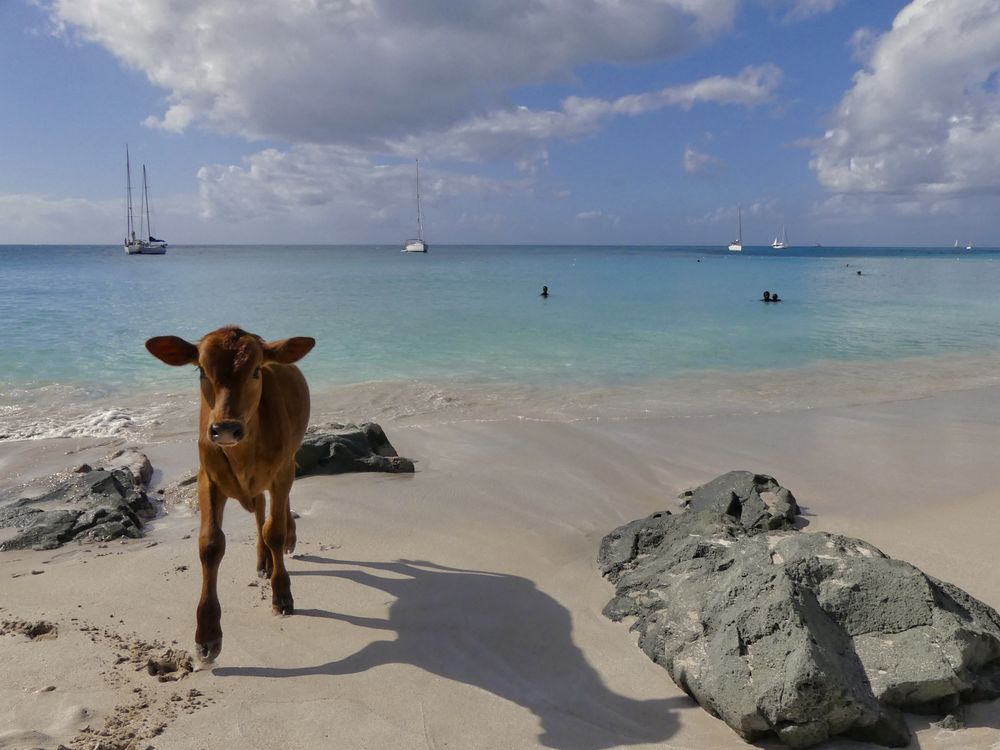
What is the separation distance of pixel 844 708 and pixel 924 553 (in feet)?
9.78

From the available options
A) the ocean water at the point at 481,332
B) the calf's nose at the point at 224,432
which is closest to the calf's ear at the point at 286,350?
the calf's nose at the point at 224,432

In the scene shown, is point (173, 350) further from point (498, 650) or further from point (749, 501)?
point (749, 501)

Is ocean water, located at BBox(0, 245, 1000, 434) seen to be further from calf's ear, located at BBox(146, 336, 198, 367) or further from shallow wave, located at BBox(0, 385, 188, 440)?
calf's ear, located at BBox(146, 336, 198, 367)

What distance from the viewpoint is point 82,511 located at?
6.05m

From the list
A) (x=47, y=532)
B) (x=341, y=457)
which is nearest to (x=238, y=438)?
(x=47, y=532)

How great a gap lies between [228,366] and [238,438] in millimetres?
411

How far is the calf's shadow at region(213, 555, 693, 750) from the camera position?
3500 mm

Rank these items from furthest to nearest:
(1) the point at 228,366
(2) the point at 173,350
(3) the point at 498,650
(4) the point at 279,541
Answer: (4) the point at 279,541 → (3) the point at 498,650 → (2) the point at 173,350 → (1) the point at 228,366

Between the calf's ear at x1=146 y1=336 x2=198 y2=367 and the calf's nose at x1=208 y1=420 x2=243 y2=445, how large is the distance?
0.48 meters

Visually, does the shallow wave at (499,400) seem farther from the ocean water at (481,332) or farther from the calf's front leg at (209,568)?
the calf's front leg at (209,568)

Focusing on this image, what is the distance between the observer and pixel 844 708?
313cm

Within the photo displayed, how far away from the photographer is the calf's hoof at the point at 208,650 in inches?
149

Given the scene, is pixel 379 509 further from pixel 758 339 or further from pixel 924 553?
pixel 758 339

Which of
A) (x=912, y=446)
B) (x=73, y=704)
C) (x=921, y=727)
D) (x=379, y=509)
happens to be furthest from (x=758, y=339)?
(x=73, y=704)
